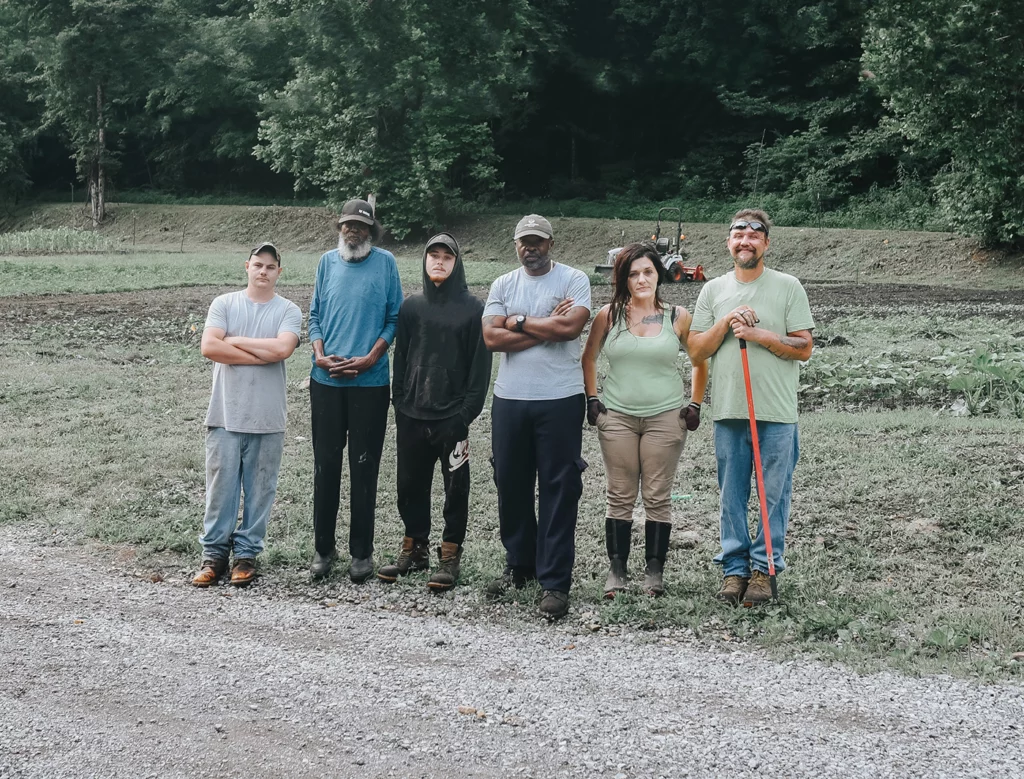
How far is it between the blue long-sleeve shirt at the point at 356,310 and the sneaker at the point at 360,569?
96cm

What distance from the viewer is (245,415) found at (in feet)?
18.8

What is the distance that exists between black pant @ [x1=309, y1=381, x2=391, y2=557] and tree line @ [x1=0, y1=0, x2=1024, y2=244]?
81.3 ft

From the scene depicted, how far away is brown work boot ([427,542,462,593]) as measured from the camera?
548 cm

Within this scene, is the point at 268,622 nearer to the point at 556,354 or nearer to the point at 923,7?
the point at 556,354

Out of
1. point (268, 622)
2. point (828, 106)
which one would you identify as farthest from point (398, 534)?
point (828, 106)

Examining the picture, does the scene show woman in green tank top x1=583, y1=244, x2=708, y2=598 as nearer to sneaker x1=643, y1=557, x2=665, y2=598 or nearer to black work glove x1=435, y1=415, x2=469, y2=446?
sneaker x1=643, y1=557, x2=665, y2=598

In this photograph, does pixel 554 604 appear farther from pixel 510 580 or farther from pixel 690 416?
pixel 690 416

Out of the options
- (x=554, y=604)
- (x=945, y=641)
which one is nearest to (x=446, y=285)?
(x=554, y=604)

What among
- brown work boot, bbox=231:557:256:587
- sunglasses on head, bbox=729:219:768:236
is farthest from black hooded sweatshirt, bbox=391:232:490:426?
sunglasses on head, bbox=729:219:768:236

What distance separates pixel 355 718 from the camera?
155 inches

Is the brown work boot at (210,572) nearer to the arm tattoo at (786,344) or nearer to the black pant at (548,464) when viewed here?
the black pant at (548,464)

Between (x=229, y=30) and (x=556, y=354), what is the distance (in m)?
47.1

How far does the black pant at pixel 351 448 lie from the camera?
Result: 568 cm

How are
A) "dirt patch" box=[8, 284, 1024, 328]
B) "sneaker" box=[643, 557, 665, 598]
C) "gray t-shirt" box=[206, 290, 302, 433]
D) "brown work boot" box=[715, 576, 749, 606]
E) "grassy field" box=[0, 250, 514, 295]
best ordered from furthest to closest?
"grassy field" box=[0, 250, 514, 295] → "dirt patch" box=[8, 284, 1024, 328] → "gray t-shirt" box=[206, 290, 302, 433] → "sneaker" box=[643, 557, 665, 598] → "brown work boot" box=[715, 576, 749, 606]
